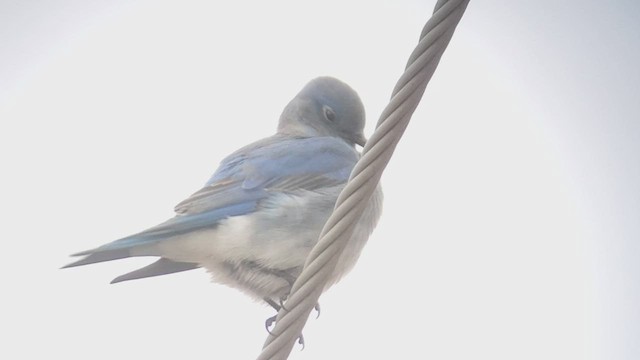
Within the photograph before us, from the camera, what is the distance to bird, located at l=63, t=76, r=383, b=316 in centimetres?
441

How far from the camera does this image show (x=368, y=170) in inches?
104

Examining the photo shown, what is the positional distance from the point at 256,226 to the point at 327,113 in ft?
5.54

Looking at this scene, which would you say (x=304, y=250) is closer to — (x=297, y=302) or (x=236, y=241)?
(x=236, y=241)

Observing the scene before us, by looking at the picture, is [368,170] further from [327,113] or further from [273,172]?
[327,113]

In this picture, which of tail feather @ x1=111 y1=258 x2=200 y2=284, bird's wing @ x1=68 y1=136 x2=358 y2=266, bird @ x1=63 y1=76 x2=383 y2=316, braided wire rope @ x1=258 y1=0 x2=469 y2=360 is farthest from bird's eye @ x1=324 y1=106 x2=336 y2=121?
braided wire rope @ x1=258 y1=0 x2=469 y2=360

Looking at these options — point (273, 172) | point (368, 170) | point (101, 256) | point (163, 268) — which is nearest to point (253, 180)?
point (273, 172)

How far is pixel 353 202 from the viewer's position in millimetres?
2686

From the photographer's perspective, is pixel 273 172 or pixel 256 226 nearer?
pixel 256 226

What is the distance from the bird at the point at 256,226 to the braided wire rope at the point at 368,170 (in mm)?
1474

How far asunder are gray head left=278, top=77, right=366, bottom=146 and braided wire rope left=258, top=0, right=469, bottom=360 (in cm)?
304

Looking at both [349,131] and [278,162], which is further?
[349,131]

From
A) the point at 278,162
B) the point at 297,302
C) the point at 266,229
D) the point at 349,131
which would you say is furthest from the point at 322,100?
the point at 297,302

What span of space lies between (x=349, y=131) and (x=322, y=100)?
0.33 meters

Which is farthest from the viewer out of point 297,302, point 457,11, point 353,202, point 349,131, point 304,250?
point 349,131
